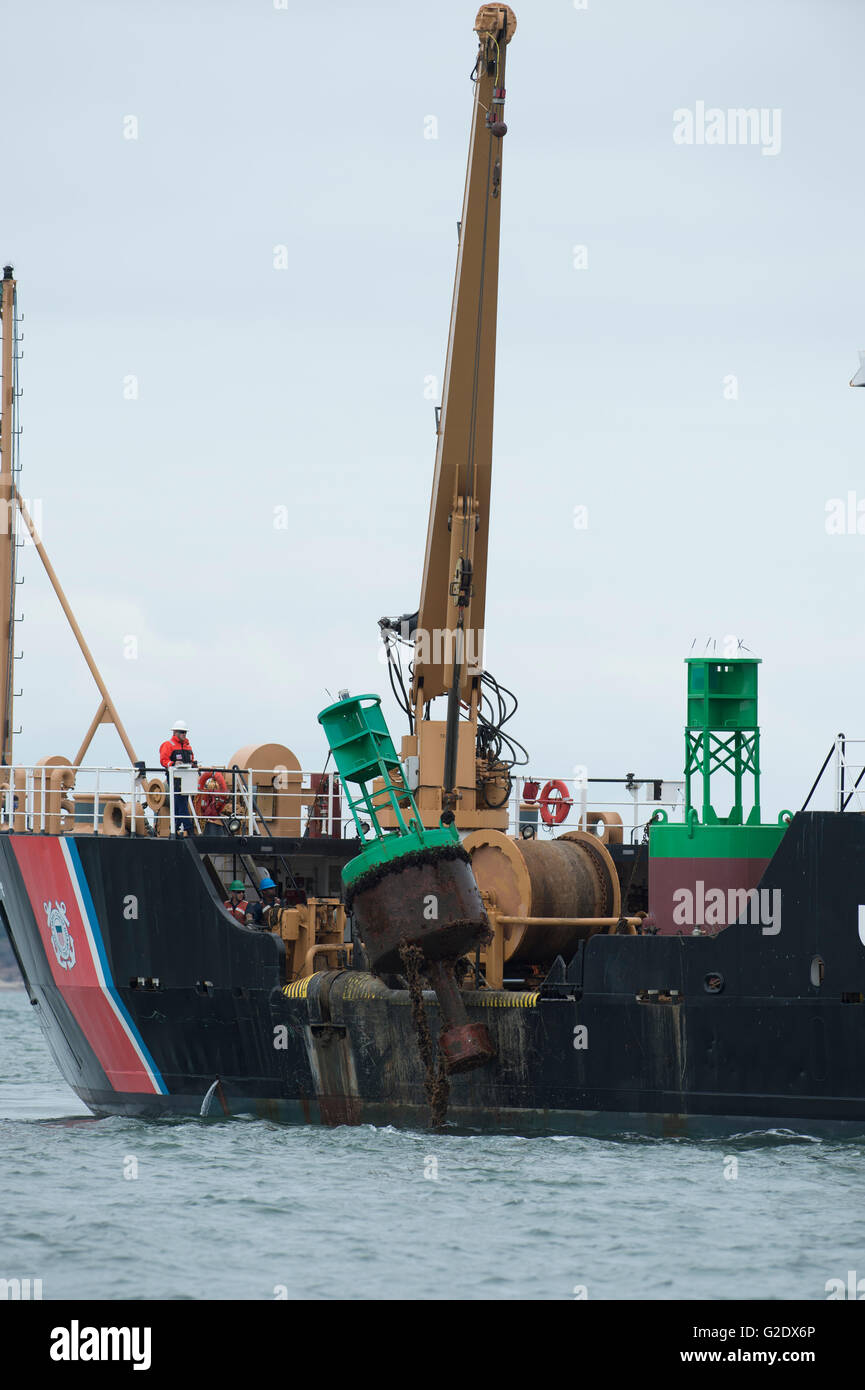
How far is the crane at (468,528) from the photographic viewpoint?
26969 millimetres

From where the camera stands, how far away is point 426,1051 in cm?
2431

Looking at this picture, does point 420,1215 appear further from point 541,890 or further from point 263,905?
point 263,905

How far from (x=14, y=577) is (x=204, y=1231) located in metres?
14.9

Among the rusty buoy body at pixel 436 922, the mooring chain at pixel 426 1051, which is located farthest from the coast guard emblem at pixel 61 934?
the mooring chain at pixel 426 1051

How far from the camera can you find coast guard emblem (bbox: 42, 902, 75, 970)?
27.5 m

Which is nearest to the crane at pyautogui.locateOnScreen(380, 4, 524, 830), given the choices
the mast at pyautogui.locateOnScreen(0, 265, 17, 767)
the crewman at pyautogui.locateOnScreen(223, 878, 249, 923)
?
the crewman at pyautogui.locateOnScreen(223, 878, 249, 923)

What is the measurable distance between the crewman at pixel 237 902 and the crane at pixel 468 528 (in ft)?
8.53

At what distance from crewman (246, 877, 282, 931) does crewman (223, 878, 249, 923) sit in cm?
9

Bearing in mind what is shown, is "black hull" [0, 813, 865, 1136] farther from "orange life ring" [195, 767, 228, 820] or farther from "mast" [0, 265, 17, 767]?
"mast" [0, 265, 17, 767]

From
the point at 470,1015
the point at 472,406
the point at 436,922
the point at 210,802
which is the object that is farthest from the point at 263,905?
the point at 472,406

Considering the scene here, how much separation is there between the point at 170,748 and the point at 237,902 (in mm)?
2420

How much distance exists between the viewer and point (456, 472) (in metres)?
27.3

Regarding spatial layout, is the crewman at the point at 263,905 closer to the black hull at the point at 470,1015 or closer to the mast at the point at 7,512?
the black hull at the point at 470,1015
